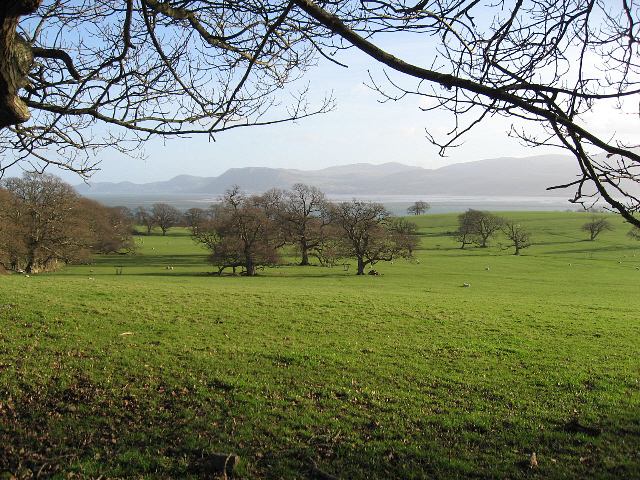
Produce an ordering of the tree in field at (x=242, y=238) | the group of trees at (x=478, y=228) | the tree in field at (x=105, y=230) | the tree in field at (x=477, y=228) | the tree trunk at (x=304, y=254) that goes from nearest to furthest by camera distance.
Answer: the tree in field at (x=242, y=238), the tree in field at (x=105, y=230), the tree trunk at (x=304, y=254), the group of trees at (x=478, y=228), the tree in field at (x=477, y=228)

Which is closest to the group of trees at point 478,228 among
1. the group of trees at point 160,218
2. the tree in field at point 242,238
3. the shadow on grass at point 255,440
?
the tree in field at point 242,238

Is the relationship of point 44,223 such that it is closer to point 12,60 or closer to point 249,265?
point 249,265

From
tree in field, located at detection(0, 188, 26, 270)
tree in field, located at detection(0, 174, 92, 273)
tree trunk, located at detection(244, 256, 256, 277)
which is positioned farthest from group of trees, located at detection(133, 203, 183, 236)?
tree trunk, located at detection(244, 256, 256, 277)

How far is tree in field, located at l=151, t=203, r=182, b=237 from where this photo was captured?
9769 cm

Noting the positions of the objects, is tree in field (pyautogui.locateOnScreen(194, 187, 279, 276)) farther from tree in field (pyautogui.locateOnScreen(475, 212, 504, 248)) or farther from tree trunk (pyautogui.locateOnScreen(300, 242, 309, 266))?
tree in field (pyautogui.locateOnScreen(475, 212, 504, 248))

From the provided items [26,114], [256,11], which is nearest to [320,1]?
[256,11]

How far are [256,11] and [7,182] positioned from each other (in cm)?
5132

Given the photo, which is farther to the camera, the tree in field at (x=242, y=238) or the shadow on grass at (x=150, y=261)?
the shadow on grass at (x=150, y=261)

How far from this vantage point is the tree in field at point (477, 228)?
79.6 meters

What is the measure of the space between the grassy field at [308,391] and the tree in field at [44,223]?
30206mm

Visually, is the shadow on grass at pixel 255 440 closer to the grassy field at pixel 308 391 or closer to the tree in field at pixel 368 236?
the grassy field at pixel 308 391

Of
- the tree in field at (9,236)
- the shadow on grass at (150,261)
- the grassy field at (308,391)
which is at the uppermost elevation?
the tree in field at (9,236)

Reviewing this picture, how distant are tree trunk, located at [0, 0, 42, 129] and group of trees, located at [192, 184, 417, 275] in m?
41.8

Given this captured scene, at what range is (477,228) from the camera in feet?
263
